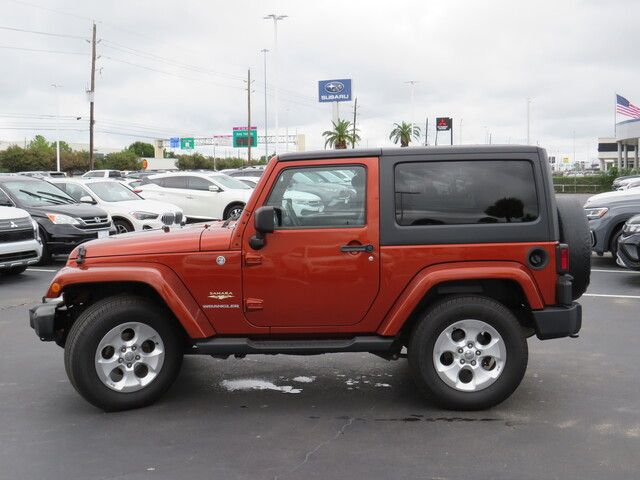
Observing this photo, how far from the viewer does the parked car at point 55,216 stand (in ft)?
44.6

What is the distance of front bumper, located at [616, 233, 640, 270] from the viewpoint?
1059cm

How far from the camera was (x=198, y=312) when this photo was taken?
5.32 metres

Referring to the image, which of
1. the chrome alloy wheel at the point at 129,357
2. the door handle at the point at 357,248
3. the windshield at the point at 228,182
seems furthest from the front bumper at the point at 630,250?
the windshield at the point at 228,182

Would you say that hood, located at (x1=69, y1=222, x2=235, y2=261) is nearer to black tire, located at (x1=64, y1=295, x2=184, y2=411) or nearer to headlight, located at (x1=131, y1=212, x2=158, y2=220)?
black tire, located at (x1=64, y1=295, x2=184, y2=411)

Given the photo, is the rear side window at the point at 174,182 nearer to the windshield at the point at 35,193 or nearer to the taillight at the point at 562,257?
the windshield at the point at 35,193

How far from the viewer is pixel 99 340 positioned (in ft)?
17.2

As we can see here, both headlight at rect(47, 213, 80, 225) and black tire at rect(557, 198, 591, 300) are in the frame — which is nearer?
black tire at rect(557, 198, 591, 300)

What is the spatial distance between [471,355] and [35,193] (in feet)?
37.7

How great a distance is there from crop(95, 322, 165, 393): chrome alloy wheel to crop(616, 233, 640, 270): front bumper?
7.69 meters

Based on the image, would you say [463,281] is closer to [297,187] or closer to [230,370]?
[297,187]

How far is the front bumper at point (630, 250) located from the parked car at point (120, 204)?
348 inches

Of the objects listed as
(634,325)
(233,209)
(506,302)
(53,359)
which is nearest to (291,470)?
(506,302)

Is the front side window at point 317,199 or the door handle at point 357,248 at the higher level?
the front side window at point 317,199

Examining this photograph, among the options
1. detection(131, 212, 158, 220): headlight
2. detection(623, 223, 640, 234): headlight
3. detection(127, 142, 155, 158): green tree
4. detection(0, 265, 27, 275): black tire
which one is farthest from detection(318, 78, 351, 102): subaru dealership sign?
detection(127, 142, 155, 158): green tree
